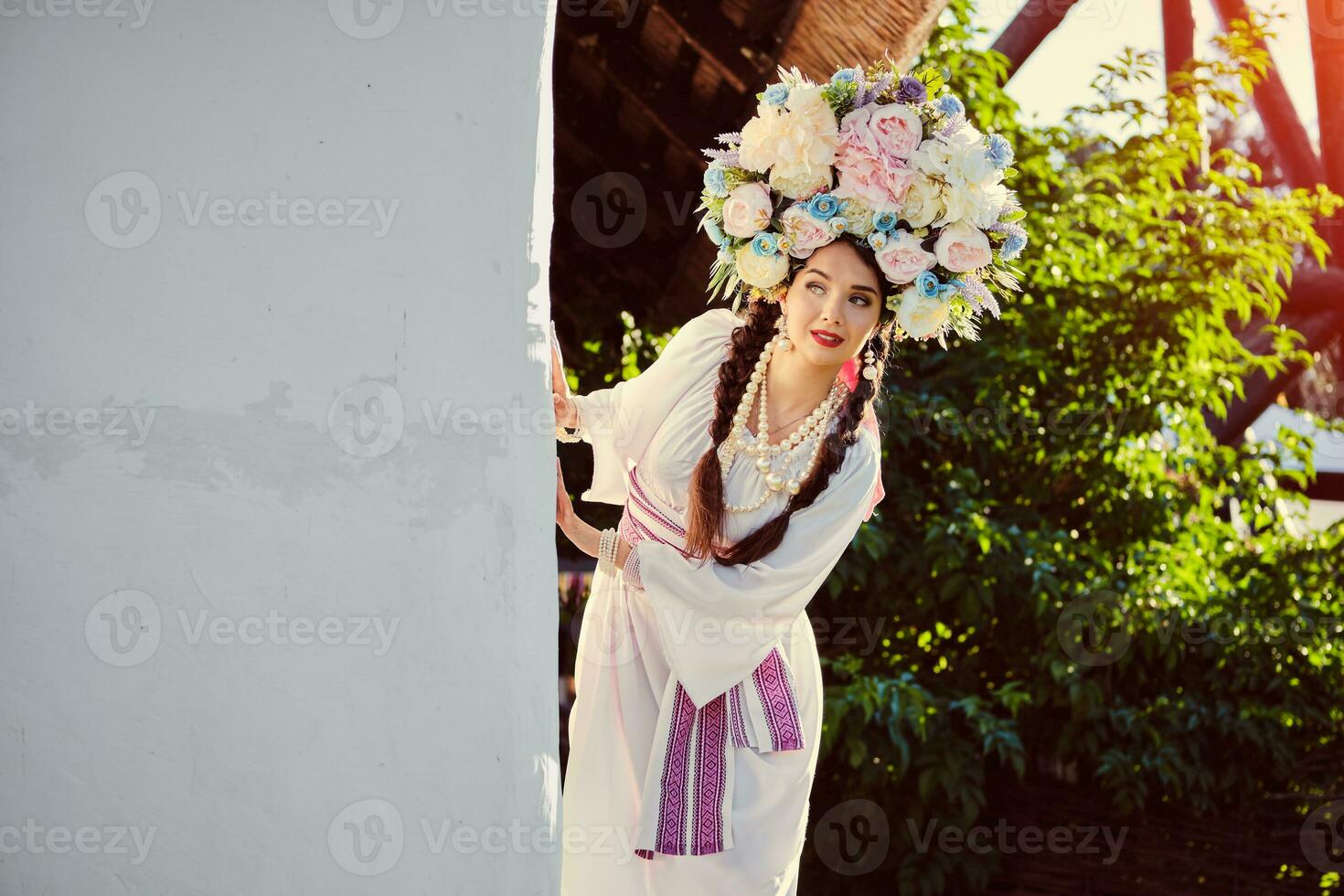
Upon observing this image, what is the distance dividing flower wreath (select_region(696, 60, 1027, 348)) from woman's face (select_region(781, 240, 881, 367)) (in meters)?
0.03

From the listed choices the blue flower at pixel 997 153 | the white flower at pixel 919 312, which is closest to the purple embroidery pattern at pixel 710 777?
the white flower at pixel 919 312

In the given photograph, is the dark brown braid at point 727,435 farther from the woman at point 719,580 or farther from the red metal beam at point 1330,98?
the red metal beam at point 1330,98

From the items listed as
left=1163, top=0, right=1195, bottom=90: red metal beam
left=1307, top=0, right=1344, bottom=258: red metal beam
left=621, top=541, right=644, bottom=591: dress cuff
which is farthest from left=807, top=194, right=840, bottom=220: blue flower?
left=1307, top=0, right=1344, bottom=258: red metal beam

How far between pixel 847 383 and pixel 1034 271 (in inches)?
113

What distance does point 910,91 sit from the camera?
260 cm

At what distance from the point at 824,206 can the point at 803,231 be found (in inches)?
2.3

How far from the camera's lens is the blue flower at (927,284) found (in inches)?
99.3

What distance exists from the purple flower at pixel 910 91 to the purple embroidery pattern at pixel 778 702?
1.04 meters

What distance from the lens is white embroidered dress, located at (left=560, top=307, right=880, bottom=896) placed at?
97.9 inches

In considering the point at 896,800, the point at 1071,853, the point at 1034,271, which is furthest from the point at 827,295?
the point at 1071,853

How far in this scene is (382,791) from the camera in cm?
163

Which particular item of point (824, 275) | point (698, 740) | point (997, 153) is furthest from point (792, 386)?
point (698, 740)

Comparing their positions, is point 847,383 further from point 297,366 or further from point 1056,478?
point 1056,478

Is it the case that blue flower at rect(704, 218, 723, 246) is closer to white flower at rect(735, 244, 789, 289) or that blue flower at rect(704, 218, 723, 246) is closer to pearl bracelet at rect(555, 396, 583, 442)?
white flower at rect(735, 244, 789, 289)
